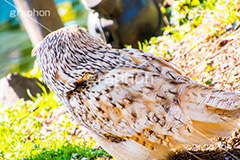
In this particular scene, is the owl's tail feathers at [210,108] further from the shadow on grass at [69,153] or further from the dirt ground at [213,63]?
the shadow on grass at [69,153]

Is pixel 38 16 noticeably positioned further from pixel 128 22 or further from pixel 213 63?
pixel 213 63

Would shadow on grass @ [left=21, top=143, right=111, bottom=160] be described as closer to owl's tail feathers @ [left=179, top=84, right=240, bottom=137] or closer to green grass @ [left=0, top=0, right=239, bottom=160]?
green grass @ [left=0, top=0, right=239, bottom=160]

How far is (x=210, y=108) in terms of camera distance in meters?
2.42

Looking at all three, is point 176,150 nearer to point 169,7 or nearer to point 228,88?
point 228,88

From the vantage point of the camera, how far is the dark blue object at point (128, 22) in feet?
18.9

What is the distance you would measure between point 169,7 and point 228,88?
3.65 m

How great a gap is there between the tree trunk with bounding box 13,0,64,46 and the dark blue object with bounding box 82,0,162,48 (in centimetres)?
80

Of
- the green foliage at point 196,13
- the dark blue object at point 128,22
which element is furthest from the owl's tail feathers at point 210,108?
the dark blue object at point 128,22

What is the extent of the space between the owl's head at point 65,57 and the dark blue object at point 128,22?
2554 millimetres

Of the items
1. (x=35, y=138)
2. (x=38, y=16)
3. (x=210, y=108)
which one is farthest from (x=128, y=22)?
(x=210, y=108)

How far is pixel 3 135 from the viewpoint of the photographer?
476 cm

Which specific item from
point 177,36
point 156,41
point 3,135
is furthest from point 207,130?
point 3,135

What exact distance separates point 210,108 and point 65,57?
4.97 ft

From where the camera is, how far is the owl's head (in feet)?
9.42
